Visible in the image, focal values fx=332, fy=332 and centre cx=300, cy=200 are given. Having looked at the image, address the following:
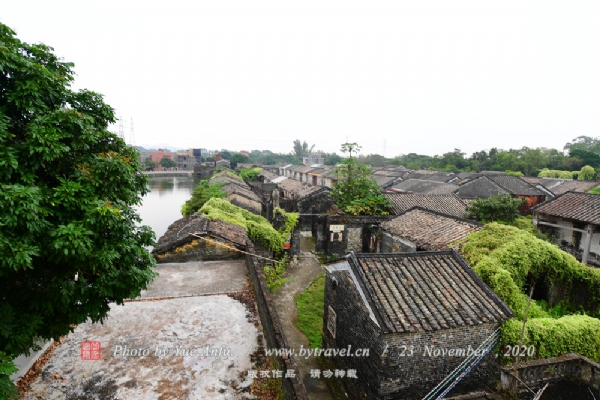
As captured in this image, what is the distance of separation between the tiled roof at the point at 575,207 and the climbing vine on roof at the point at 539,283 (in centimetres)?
722

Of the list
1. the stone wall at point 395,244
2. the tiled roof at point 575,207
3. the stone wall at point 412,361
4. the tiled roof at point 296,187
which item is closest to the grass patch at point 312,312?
the stone wall at point 395,244

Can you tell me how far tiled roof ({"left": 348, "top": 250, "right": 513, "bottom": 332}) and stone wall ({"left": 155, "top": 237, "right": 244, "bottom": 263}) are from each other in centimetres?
532

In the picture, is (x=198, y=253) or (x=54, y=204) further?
(x=198, y=253)

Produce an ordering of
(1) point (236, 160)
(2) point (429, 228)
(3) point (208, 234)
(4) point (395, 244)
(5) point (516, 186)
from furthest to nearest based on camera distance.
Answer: (1) point (236, 160) → (5) point (516, 186) → (4) point (395, 244) → (2) point (429, 228) → (3) point (208, 234)

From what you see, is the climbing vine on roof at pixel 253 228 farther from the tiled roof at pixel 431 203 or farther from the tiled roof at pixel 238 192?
the tiled roof at pixel 431 203

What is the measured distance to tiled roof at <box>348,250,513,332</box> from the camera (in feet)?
25.1

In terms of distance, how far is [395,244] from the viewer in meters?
16.2

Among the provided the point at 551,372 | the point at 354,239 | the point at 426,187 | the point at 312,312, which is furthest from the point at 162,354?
the point at 426,187

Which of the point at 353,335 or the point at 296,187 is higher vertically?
the point at 296,187

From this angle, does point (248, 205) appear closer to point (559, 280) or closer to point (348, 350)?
point (348, 350)

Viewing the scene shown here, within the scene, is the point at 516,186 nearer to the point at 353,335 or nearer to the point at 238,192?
the point at 238,192

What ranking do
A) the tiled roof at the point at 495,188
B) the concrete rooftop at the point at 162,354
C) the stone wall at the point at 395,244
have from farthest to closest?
the tiled roof at the point at 495,188
the stone wall at the point at 395,244
the concrete rooftop at the point at 162,354

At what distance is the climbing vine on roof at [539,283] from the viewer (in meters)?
8.13

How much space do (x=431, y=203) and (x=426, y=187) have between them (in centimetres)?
1558
